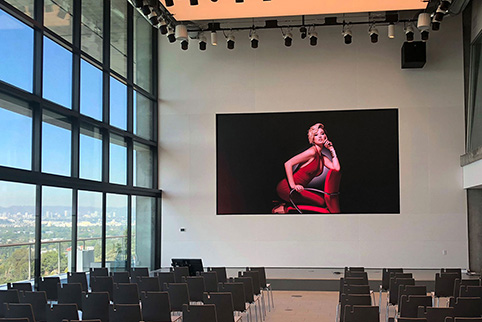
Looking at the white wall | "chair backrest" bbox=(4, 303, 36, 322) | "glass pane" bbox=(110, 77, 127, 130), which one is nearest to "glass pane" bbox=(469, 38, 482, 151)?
the white wall

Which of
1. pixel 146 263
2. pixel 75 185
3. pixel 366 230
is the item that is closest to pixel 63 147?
pixel 75 185

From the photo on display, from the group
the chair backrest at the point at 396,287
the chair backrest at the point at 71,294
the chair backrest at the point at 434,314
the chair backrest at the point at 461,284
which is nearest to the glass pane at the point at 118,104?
the chair backrest at the point at 71,294

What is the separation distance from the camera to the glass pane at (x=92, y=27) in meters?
13.3

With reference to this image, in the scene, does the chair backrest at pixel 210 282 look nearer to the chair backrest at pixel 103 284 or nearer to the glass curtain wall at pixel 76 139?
the chair backrest at pixel 103 284

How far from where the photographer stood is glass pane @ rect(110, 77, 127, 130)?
47.9ft

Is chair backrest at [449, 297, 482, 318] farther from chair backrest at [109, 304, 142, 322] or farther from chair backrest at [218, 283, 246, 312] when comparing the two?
chair backrest at [109, 304, 142, 322]

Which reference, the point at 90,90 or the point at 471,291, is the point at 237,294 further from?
the point at 90,90

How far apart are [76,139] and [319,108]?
7213 mm

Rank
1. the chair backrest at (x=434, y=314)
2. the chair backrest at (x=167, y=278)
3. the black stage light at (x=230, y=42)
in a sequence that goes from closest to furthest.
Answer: the chair backrest at (x=434, y=314) → the chair backrest at (x=167, y=278) → the black stage light at (x=230, y=42)

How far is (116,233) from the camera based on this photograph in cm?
1448

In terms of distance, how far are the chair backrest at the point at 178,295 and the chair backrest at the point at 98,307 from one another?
1308mm

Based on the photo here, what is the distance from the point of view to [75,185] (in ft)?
40.0

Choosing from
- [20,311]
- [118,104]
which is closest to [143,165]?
[118,104]

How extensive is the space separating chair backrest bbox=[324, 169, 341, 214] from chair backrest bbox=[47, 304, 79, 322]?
1080 centimetres
